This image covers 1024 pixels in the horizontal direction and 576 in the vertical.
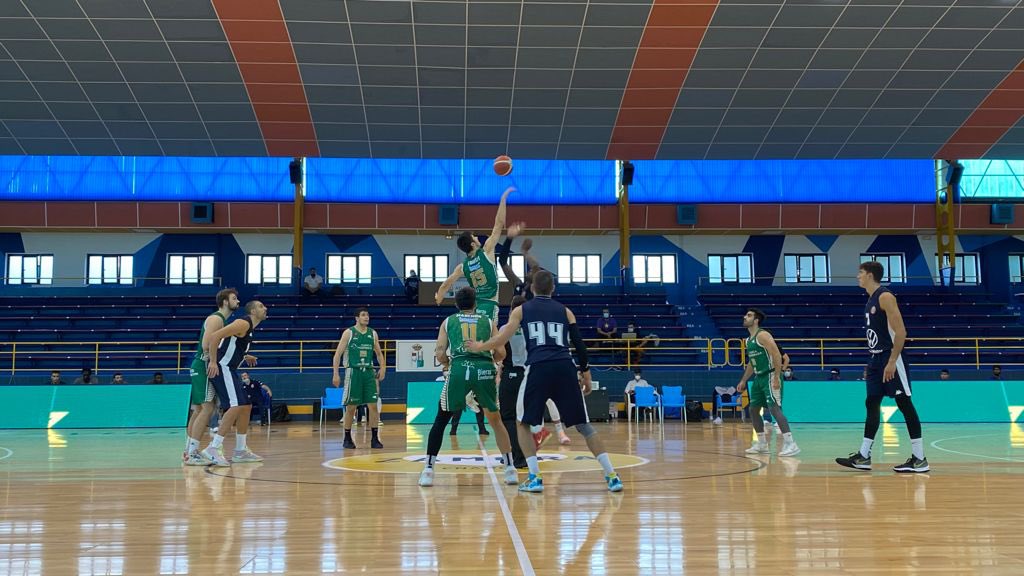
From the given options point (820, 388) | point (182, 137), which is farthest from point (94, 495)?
point (182, 137)

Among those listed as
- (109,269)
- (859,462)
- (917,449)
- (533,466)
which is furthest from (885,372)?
(109,269)

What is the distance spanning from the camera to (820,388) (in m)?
21.6

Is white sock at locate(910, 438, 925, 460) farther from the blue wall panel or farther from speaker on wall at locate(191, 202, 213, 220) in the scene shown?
speaker on wall at locate(191, 202, 213, 220)

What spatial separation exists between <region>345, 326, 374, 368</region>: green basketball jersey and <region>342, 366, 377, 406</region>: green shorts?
0.09 m

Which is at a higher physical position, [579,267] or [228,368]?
[579,267]

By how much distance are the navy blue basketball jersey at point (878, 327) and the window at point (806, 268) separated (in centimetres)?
2463

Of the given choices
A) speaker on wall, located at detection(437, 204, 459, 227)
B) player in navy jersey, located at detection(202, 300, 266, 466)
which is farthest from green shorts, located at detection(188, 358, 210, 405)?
speaker on wall, located at detection(437, 204, 459, 227)

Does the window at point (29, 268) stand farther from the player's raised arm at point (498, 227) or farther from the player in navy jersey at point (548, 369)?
the player in navy jersey at point (548, 369)

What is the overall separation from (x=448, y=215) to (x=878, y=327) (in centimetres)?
2262

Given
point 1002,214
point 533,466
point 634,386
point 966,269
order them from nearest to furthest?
1. point 533,466
2. point 634,386
3. point 1002,214
4. point 966,269

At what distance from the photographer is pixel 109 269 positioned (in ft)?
104

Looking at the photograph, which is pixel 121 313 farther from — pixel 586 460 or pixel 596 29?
pixel 586 460

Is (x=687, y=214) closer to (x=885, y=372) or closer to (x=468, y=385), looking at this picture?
(x=885, y=372)

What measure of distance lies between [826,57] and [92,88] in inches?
780
